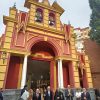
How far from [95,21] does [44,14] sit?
24.1ft

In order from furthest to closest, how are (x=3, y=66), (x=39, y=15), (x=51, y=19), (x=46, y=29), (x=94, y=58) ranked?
(x=94, y=58), (x=51, y=19), (x=39, y=15), (x=46, y=29), (x=3, y=66)

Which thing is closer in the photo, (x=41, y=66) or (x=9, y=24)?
(x=9, y=24)

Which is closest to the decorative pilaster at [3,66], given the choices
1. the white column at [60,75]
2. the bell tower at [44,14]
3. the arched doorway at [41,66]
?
the arched doorway at [41,66]

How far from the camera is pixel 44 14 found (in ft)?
46.6

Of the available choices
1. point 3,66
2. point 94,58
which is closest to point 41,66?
point 94,58

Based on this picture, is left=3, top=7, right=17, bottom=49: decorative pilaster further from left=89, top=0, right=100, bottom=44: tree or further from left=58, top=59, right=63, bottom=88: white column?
left=89, top=0, right=100, bottom=44: tree

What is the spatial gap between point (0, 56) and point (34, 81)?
12168 millimetres

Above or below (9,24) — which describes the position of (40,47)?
below

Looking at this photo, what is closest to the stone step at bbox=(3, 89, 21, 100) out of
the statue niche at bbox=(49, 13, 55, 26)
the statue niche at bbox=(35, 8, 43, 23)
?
the statue niche at bbox=(35, 8, 43, 23)

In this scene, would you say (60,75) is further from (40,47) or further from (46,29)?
(46,29)

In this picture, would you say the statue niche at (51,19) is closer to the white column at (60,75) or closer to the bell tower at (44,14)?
the bell tower at (44,14)

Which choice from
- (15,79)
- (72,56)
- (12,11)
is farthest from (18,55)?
(72,56)

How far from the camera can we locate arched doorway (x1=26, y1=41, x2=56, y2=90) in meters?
13.2

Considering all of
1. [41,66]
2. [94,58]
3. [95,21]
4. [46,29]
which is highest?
[95,21]
